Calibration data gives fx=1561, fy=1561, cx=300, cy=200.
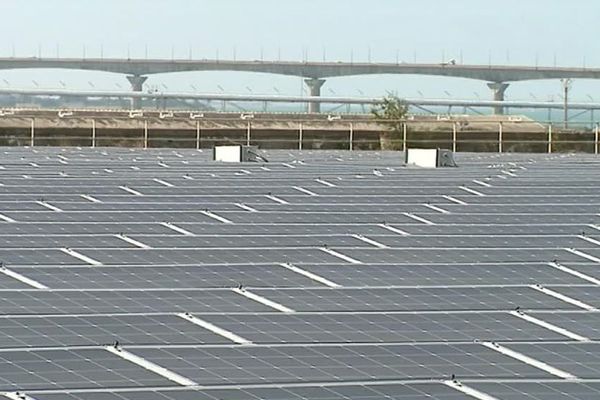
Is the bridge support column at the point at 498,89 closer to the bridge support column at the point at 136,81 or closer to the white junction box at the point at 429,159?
the bridge support column at the point at 136,81

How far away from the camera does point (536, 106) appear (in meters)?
118

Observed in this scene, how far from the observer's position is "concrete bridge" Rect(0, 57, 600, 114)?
475 ft

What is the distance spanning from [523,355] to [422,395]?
2186 mm

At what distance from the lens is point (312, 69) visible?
14738cm

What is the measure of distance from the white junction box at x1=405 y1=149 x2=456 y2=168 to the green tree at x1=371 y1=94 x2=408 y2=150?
57.3ft

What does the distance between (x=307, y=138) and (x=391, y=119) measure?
13008 millimetres

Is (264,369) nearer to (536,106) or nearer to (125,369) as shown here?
(125,369)

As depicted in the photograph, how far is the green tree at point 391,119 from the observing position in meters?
56.3

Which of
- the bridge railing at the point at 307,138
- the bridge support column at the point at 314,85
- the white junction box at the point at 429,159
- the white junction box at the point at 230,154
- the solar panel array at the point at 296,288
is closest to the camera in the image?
the solar panel array at the point at 296,288

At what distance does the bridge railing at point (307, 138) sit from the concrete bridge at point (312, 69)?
78719 mm

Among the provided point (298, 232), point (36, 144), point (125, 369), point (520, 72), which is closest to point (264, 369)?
point (125, 369)

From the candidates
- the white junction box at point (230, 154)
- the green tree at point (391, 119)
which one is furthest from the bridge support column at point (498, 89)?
the white junction box at point (230, 154)

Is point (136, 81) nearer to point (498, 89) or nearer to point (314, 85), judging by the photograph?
point (314, 85)

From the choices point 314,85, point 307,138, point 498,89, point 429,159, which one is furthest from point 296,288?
point 314,85
